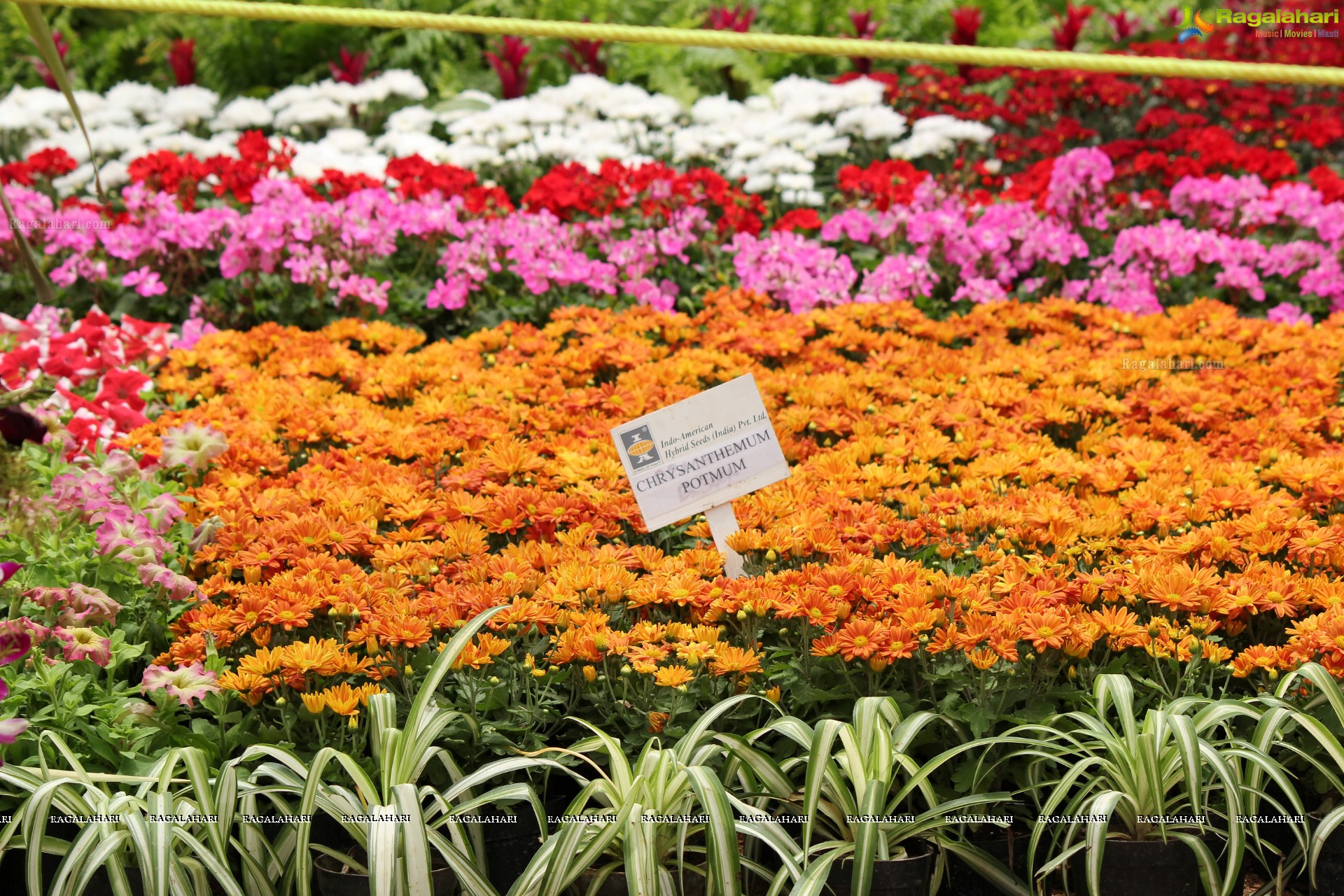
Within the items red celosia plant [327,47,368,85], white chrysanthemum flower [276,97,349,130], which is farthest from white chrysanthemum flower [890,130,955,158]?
red celosia plant [327,47,368,85]

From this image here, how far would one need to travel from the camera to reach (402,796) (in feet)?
5.39

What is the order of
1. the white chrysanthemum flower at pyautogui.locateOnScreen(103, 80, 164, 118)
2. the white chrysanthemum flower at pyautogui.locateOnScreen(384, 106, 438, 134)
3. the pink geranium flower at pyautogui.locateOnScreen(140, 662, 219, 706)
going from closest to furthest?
the pink geranium flower at pyautogui.locateOnScreen(140, 662, 219, 706), the white chrysanthemum flower at pyautogui.locateOnScreen(384, 106, 438, 134), the white chrysanthemum flower at pyautogui.locateOnScreen(103, 80, 164, 118)

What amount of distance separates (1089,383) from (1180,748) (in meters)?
1.84

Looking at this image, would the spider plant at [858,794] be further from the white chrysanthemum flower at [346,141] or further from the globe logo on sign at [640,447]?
the white chrysanthemum flower at [346,141]

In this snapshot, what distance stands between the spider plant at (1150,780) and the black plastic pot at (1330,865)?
5.1 inches

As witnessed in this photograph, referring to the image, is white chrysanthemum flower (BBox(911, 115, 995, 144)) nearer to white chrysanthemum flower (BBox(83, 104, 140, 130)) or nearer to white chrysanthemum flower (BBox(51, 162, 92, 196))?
white chrysanthemum flower (BBox(51, 162, 92, 196))

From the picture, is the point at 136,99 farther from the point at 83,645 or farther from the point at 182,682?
the point at 182,682

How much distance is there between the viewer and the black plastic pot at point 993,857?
1869 mm

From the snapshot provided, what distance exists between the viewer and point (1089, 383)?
3.37 m

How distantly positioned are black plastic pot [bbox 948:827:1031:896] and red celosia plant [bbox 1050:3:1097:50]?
268 inches

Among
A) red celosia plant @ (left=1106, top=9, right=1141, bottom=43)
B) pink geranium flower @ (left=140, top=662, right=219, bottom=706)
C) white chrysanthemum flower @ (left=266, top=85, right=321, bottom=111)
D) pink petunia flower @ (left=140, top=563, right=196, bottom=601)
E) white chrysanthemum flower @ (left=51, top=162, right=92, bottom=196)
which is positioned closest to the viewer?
pink geranium flower @ (left=140, top=662, right=219, bottom=706)

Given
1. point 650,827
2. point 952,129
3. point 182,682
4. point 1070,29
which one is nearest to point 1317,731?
point 650,827

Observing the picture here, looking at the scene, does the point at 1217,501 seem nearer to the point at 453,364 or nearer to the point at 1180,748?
the point at 1180,748

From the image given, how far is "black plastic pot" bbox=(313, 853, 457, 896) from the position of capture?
1.75 m
